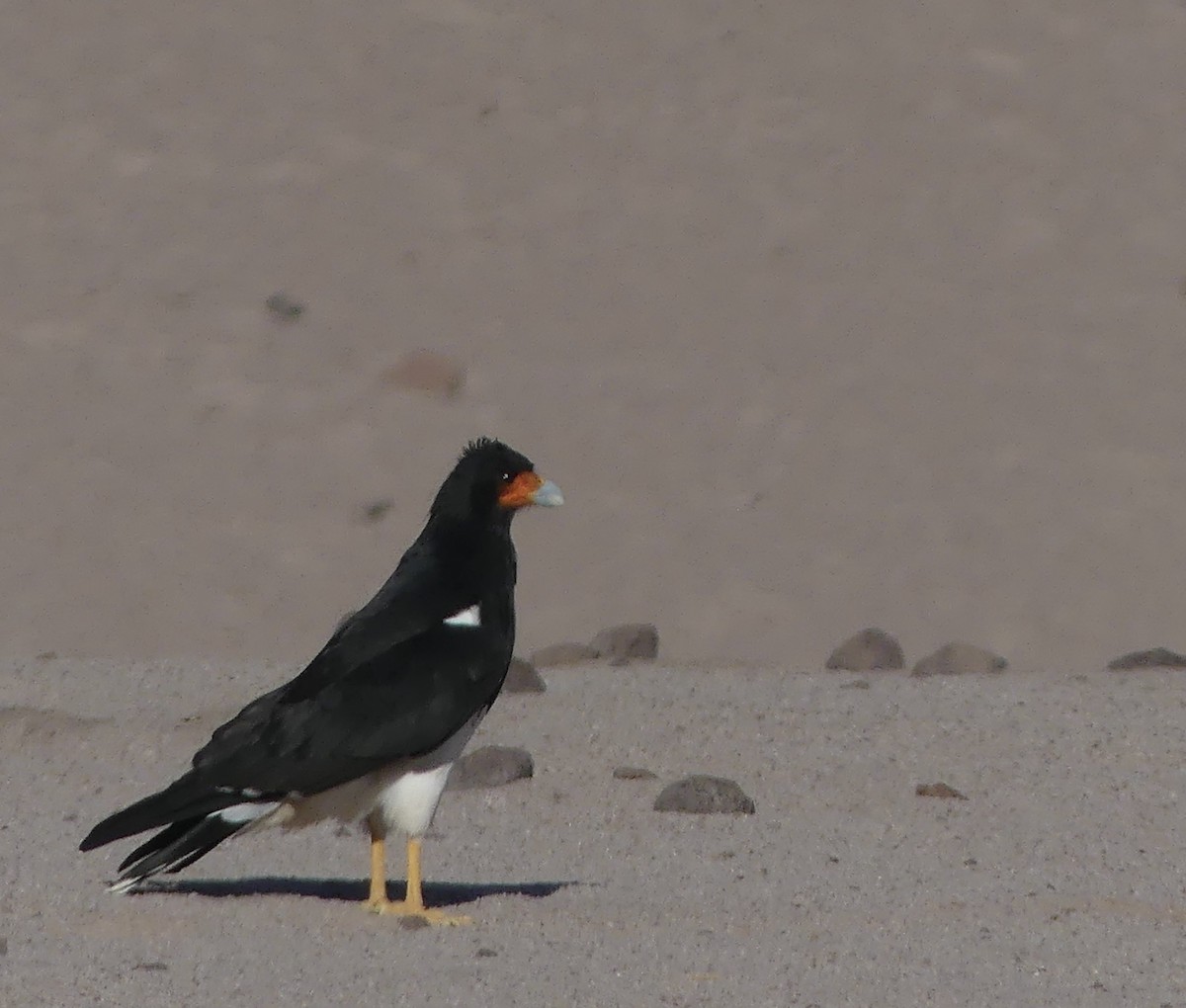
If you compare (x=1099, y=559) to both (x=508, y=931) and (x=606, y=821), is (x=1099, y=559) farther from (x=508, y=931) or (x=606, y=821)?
(x=508, y=931)

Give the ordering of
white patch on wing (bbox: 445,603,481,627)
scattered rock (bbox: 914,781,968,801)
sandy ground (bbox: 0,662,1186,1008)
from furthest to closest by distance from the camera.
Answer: scattered rock (bbox: 914,781,968,801) < white patch on wing (bbox: 445,603,481,627) < sandy ground (bbox: 0,662,1186,1008)

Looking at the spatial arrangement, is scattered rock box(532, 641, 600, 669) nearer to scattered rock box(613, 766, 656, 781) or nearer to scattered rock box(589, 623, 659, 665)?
scattered rock box(589, 623, 659, 665)

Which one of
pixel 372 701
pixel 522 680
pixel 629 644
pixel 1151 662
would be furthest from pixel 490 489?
pixel 1151 662

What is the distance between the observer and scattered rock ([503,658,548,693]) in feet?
39.4

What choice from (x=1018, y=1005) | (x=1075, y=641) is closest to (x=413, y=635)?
(x=1018, y=1005)

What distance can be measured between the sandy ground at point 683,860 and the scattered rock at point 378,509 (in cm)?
560

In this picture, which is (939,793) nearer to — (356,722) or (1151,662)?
(356,722)

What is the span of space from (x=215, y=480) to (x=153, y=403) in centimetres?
126

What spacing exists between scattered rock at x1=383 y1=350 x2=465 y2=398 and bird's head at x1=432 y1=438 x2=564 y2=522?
12.3m

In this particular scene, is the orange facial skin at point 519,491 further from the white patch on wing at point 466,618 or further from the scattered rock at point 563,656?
the scattered rock at point 563,656

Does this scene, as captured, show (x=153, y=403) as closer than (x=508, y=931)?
No

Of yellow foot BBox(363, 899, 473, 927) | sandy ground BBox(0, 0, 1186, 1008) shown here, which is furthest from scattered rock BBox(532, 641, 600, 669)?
yellow foot BBox(363, 899, 473, 927)

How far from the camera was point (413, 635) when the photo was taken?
314 inches

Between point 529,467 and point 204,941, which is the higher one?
point 529,467
